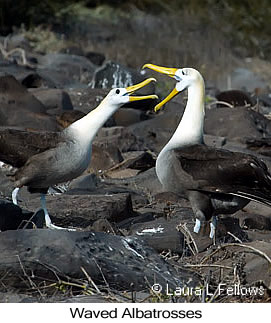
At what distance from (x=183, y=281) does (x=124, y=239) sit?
426 mm

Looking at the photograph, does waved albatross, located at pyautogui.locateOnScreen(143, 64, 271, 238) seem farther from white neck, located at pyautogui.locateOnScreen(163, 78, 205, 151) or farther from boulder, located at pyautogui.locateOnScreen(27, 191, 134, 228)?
boulder, located at pyautogui.locateOnScreen(27, 191, 134, 228)

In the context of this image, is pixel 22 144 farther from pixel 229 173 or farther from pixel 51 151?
pixel 229 173

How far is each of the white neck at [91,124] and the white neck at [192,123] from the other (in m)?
0.49

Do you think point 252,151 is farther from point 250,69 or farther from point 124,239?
point 250,69

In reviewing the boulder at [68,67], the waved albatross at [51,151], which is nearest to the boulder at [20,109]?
the waved albatross at [51,151]

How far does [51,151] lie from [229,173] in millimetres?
1183

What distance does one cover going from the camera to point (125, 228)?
23.0 feet

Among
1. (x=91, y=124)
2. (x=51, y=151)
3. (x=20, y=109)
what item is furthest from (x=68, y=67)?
(x=51, y=151)

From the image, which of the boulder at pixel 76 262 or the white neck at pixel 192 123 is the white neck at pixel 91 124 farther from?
the boulder at pixel 76 262

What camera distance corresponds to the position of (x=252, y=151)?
10203mm

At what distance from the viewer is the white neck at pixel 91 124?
7035mm

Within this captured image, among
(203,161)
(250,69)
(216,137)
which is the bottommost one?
(250,69)

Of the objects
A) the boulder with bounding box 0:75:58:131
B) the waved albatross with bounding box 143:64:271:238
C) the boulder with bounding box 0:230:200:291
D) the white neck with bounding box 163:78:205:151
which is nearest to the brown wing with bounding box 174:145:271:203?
the waved albatross with bounding box 143:64:271:238
